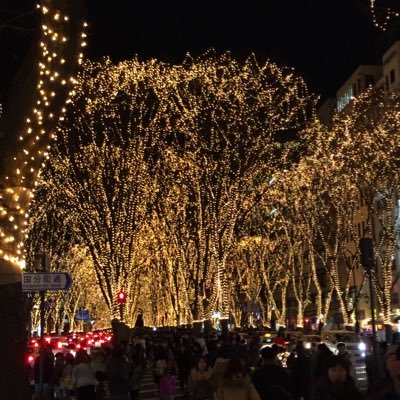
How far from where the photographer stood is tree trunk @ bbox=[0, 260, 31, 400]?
760 centimetres

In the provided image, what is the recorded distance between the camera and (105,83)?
2489cm

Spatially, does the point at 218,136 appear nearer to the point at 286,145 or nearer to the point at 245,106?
the point at 245,106

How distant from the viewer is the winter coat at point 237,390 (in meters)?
7.55

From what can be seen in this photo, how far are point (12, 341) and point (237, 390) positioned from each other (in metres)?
2.19

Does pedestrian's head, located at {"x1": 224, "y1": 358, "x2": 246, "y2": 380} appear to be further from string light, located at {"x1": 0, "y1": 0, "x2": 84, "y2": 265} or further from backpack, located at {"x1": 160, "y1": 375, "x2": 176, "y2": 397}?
backpack, located at {"x1": 160, "y1": 375, "x2": 176, "y2": 397}

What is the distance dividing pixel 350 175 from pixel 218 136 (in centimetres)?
986

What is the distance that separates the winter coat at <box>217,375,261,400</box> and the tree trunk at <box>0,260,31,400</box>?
1.91m

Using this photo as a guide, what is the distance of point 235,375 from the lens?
25.2ft

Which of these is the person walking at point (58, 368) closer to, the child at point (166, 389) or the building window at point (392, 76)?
the child at point (166, 389)

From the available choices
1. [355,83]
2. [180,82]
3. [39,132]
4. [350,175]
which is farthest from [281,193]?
[355,83]

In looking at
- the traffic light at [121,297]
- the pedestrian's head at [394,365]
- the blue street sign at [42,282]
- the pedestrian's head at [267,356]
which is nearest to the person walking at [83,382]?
the blue street sign at [42,282]

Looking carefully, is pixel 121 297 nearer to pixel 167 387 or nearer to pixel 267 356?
pixel 167 387

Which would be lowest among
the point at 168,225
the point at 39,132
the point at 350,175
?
the point at 39,132

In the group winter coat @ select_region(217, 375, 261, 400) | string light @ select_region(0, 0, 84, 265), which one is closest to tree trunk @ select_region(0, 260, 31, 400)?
string light @ select_region(0, 0, 84, 265)
